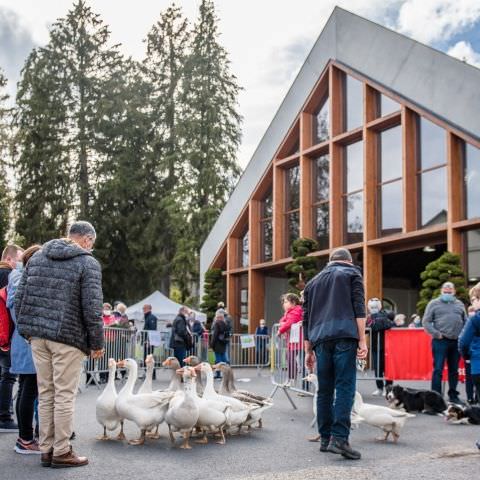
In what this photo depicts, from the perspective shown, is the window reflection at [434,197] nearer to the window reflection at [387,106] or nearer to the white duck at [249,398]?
the window reflection at [387,106]

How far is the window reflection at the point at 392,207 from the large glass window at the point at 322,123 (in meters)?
3.99

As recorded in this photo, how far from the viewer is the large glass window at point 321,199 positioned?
24234 millimetres

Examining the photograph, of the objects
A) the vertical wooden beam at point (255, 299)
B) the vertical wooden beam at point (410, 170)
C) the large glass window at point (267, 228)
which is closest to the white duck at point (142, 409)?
the vertical wooden beam at point (410, 170)

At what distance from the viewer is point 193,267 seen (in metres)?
38.2

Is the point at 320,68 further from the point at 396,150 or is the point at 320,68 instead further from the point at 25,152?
the point at 25,152

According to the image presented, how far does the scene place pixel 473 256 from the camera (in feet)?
59.1

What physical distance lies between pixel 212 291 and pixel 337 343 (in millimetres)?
22185

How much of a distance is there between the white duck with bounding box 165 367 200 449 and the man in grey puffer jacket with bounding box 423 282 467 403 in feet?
16.7

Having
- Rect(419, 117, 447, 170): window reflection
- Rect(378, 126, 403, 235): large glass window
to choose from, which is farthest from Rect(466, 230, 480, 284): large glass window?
Rect(378, 126, 403, 235): large glass window

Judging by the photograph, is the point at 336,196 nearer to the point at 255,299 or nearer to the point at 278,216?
the point at 278,216

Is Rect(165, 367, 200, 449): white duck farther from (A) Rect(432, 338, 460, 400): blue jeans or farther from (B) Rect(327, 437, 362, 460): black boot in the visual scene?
(A) Rect(432, 338, 460, 400): blue jeans

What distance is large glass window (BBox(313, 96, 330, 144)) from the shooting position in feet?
80.8

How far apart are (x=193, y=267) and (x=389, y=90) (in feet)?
64.3

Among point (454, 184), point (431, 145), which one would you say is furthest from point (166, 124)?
point (454, 184)
